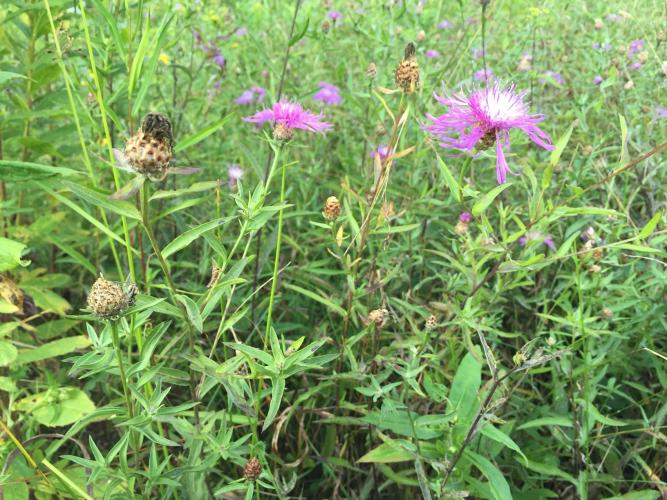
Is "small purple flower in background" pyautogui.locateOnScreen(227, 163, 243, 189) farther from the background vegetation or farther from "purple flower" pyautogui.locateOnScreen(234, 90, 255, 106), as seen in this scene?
"purple flower" pyautogui.locateOnScreen(234, 90, 255, 106)

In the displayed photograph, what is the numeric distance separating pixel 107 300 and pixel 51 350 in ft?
2.09

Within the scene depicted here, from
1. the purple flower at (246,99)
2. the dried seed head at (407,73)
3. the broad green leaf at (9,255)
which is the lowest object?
the purple flower at (246,99)

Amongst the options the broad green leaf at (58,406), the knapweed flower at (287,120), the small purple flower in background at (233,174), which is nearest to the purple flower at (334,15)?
the small purple flower in background at (233,174)

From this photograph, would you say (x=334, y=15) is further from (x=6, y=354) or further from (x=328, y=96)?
(x=6, y=354)

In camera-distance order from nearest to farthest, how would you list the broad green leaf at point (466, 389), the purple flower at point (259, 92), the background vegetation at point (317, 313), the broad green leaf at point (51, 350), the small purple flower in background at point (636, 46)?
1. the background vegetation at point (317, 313)
2. the broad green leaf at point (466, 389)
3. the broad green leaf at point (51, 350)
4. the purple flower at point (259, 92)
5. the small purple flower in background at point (636, 46)

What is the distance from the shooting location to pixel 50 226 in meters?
1.51

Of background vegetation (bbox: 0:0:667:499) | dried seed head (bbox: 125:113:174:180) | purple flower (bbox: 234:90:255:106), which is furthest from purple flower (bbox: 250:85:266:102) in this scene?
dried seed head (bbox: 125:113:174:180)

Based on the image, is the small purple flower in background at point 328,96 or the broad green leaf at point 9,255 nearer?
the broad green leaf at point 9,255

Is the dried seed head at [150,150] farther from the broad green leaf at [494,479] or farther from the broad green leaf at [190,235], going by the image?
the broad green leaf at [494,479]

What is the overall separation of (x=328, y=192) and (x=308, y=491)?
102 cm

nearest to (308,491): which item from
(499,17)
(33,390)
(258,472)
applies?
(258,472)

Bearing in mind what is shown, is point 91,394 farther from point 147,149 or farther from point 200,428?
point 147,149

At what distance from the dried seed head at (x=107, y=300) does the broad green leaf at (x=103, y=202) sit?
11 centimetres

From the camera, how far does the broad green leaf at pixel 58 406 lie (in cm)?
120
